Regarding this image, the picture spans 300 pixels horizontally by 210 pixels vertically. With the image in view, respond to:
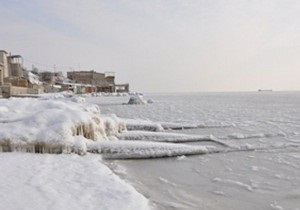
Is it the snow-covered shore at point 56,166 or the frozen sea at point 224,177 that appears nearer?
the snow-covered shore at point 56,166

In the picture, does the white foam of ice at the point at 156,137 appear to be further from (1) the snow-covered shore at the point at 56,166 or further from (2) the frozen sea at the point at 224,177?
(2) the frozen sea at the point at 224,177

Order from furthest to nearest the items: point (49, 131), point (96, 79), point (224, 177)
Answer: point (96, 79), point (49, 131), point (224, 177)

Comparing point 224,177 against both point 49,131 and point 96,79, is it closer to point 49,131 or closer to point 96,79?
point 49,131

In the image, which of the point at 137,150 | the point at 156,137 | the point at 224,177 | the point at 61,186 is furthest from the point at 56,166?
the point at 156,137

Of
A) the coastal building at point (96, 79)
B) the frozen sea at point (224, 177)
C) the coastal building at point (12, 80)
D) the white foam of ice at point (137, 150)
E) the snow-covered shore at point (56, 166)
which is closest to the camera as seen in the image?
the snow-covered shore at point (56, 166)

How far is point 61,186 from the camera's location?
7914mm

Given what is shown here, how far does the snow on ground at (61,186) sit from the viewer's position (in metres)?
6.76

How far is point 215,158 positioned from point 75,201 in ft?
25.8

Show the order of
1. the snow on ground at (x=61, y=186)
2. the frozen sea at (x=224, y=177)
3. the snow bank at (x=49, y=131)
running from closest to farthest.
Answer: the snow on ground at (x=61, y=186)
the frozen sea at (x=224, y=177)
the snow bank at (x=49, y=131)

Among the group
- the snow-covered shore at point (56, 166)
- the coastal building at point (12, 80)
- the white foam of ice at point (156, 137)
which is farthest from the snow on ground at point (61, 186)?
the coastal building at point (12, 80)

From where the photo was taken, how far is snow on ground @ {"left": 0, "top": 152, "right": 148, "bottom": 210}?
6.76m

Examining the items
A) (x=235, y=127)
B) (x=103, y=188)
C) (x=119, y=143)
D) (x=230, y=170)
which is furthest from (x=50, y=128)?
(x=235, y=127)

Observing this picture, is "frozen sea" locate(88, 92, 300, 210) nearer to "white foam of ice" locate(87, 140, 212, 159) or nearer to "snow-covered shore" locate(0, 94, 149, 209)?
"white foam of ice" locate(87, 140, 212, 159)

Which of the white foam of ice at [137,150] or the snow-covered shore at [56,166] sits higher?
the snow-covered shore at [56,166]
